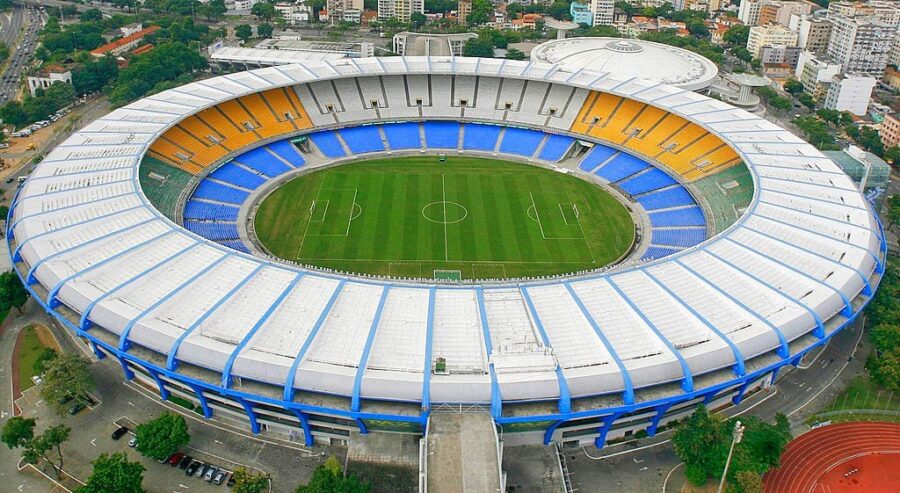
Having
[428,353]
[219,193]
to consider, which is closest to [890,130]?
[428,353]

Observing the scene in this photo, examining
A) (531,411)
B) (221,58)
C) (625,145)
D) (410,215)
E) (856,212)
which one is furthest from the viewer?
(221,58)

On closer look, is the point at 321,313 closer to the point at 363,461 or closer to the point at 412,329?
the point at 412,329

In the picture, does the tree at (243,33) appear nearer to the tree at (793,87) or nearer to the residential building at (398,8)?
the residential building at (398,8)

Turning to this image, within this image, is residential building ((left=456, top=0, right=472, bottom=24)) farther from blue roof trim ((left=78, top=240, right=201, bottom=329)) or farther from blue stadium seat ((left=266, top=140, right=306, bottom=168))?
blue roof trim ((left=78, top=240, right=201, bottom=329))

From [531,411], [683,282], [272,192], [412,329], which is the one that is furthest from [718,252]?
[272,192]

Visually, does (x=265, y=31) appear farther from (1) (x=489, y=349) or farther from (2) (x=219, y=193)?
(1) (x=489, y=349)

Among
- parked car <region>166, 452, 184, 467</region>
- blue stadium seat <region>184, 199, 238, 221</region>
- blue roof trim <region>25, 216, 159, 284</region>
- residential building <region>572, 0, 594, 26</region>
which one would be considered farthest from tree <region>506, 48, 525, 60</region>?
parked car <region>166, 452, 184, 467</region>

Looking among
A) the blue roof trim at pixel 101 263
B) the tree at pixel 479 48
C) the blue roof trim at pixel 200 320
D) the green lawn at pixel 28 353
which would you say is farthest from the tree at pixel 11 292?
the tree at pixel 479 48
